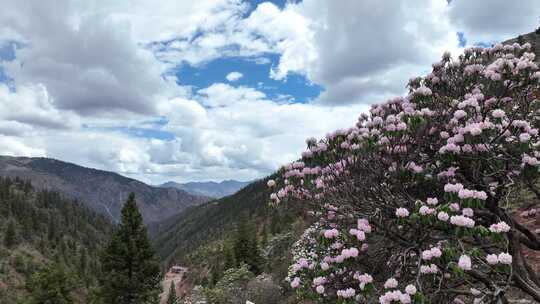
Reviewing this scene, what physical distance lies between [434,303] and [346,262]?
1.20 metres

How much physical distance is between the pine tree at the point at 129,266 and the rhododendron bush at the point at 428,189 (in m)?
25.1

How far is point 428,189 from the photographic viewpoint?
5.77 meters

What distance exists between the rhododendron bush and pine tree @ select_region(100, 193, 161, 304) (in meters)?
25.1

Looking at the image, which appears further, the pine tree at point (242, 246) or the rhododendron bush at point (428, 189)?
the pine tree at point (242, 246)

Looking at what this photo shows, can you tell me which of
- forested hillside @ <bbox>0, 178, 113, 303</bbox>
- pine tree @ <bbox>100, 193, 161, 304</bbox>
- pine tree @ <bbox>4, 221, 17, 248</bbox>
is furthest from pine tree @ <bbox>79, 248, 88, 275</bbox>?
pine tree @ <bbox>100, 193, 161, 304</bbox>

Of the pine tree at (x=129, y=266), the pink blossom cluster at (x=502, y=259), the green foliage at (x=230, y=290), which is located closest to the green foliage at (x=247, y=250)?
the pine tree at (x=129, y=266)

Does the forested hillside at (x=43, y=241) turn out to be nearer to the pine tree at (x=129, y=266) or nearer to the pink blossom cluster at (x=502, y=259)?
the pine tree at (x=129, y=266)

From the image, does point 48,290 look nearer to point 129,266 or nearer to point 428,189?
point 129,266

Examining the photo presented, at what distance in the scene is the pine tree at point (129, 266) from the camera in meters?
28.1

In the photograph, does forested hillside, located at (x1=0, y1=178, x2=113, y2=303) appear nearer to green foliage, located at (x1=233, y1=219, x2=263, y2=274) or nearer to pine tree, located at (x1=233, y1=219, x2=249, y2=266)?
pine tree, located at (x1=233, y1=219, x2=249, y2=266)

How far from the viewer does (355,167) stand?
5941 millimetres

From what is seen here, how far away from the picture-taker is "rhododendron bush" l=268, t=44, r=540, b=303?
15.9ft

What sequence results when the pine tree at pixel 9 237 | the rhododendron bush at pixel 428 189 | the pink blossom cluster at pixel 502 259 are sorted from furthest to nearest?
the pine tree at pixel 9 237
the rhododendron bush at pixel 428 189
the pink blossom cluster at pixel 502 259

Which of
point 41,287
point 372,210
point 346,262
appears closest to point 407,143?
point 372,210
